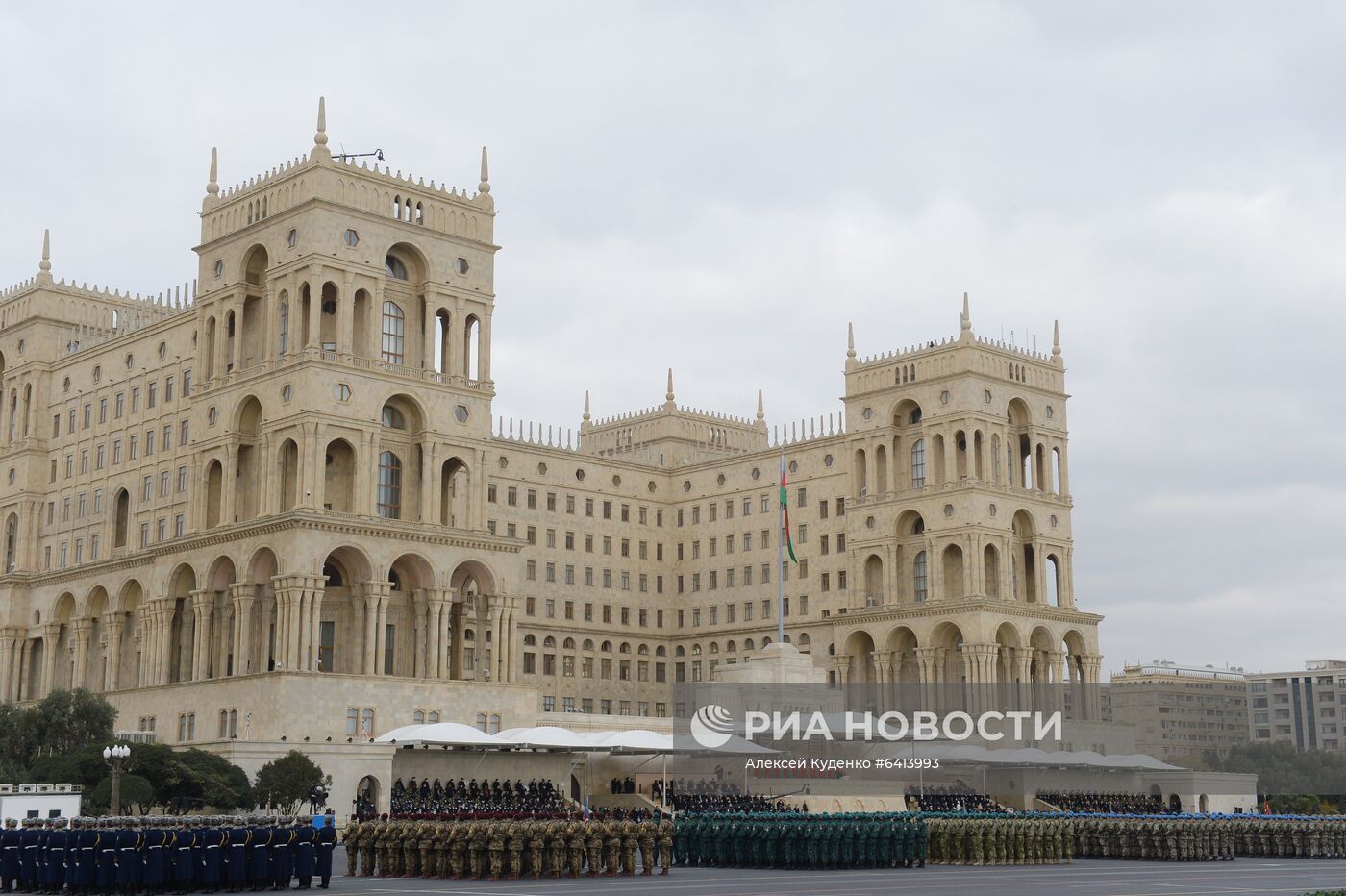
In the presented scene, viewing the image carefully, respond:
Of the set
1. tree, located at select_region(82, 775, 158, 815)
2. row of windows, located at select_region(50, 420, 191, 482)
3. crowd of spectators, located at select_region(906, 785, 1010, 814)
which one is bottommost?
crowd of spectators, located at select_region(906, 785, 1010, 814)

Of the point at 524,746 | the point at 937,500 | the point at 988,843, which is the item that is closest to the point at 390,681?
the point at 524,746

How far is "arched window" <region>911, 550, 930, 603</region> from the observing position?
91875mm

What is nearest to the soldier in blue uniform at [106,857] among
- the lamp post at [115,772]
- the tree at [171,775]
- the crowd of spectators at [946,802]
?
the lamp post at [115,772]

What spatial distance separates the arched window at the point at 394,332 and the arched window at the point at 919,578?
33.9 meters

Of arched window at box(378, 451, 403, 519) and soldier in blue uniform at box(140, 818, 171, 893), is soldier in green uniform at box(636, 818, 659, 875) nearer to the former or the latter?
soldier in blue uniform at box(140, 818, 171, 893)

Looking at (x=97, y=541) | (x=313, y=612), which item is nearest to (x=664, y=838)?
(x=313, y=612)

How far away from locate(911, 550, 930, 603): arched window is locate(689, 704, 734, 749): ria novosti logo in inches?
786

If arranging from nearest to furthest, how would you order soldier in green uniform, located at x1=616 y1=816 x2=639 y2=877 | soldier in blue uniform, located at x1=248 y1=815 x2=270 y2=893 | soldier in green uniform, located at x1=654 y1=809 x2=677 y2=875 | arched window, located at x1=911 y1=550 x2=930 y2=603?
soldier in blue uniform, located at x1=248 y1=815 x2=270 y2=893 < soldier in green uniform, located at x1=616 y1=816 x2=639 y2=877 < soldier in green uniform, located at x1=654 y1=809 x2=677 y2=875 < arched window, located at x1=911 y1=550 x2=930 y2=603

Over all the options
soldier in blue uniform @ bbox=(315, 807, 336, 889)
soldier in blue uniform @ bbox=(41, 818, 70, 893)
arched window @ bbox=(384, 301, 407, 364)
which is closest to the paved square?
soldier in blue uniform @ bbox=(315, 807, 336, 889)

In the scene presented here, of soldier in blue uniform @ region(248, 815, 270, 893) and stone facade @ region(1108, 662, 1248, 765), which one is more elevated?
stone facade @ region(1108, 662, 1248, 765)

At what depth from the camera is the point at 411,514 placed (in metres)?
71.0

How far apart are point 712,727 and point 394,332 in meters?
22.5

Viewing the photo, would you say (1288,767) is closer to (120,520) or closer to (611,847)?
(120,520)

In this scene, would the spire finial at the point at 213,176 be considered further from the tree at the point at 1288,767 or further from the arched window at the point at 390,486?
the tree at the point at 1288,767
